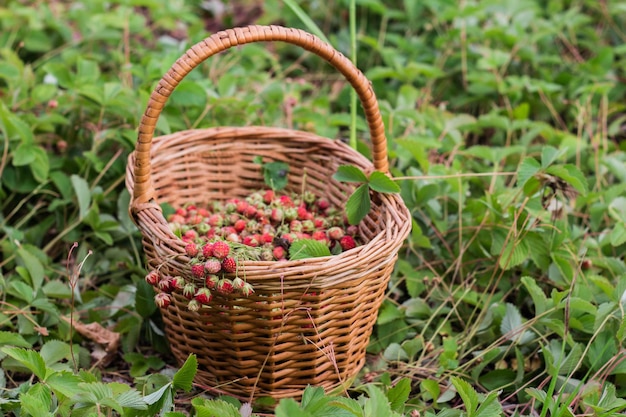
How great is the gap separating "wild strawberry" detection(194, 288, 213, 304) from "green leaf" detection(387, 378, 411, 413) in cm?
38

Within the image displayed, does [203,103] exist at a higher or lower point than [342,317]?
higher

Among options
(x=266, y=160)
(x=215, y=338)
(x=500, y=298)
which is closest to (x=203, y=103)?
(x=266, y=160)

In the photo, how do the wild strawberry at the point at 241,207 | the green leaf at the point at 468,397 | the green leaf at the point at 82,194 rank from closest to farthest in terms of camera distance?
the green leaf at the point at 468,397 → the wild strawberry at the point at 241,207 → the green leaf at the point at 82,194

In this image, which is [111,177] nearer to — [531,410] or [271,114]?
[271,114]

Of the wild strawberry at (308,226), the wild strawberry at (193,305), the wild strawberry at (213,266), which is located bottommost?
the wild strawberry at (308,226)

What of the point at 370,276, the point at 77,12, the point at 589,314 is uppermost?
the point at 77,12

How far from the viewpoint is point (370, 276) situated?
4.12 feet

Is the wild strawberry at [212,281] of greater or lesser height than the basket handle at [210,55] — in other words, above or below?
below

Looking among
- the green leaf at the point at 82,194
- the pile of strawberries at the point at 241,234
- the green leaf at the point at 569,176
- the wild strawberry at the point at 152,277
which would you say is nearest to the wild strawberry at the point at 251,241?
the pile of strawberries at the point at 241,234

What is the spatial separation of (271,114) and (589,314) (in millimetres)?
1019

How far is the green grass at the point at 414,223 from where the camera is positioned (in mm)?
1368

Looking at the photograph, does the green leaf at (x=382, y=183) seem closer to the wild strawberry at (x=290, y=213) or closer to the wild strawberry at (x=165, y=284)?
the wild strawberry at (x=290, y=213)

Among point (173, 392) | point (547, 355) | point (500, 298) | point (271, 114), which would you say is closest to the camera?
point (173, 392)

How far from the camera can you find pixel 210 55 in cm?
125
